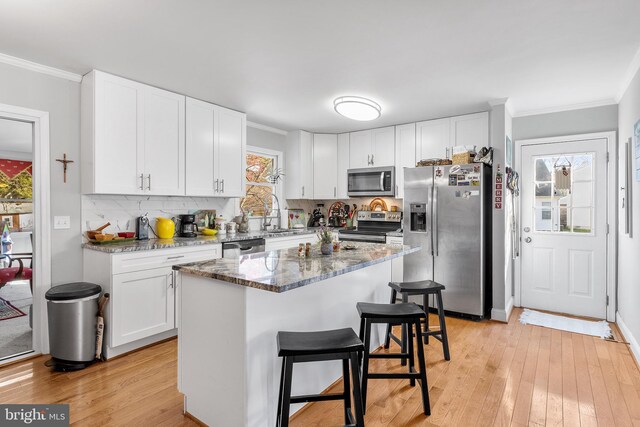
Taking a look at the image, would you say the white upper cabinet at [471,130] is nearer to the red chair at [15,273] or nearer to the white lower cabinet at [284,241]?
the white lower cabinet at [284,241]

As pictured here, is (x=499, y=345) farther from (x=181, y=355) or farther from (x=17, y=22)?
(x=17, y=22)

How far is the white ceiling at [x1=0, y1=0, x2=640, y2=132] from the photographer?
2057mm

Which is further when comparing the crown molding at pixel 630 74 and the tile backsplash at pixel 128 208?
the tile backsplash at pixel 128 208

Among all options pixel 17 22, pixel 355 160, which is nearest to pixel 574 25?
pixel 355 160

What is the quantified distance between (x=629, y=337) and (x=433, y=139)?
2.84 meters

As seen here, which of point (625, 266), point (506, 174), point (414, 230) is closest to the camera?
point (625, 266)

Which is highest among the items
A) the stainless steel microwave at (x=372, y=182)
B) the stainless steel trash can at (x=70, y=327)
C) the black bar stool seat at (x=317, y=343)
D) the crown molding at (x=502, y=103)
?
the crown molding at (x=502, y=103)

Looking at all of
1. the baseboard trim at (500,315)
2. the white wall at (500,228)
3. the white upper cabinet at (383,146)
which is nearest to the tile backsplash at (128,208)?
the white upper cabinet at (383,146)

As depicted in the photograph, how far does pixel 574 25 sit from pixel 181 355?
3219mm

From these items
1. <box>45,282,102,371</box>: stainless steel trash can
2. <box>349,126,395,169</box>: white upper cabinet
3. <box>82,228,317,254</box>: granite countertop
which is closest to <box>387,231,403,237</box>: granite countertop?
<box>349,126,395,169</box>: white upper cabinet

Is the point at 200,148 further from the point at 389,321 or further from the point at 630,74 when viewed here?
the point at 630,74

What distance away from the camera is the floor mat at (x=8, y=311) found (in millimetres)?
3754

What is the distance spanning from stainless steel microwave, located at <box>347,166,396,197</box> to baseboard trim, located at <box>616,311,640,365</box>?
279 cm

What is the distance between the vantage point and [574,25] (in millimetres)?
2207
